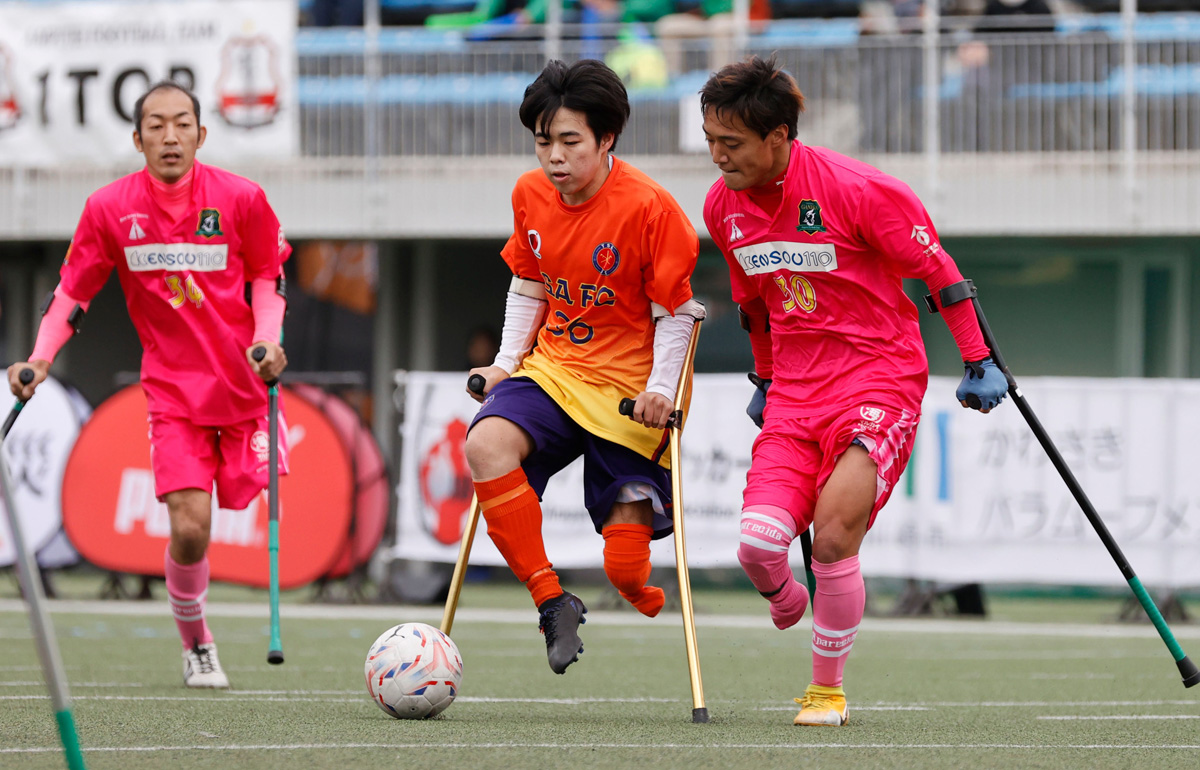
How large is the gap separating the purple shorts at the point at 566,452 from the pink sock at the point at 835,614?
730mm

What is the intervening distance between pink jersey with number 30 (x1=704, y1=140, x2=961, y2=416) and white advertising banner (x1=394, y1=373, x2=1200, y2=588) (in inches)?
259

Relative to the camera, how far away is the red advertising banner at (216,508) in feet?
40.9

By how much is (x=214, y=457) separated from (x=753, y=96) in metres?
2.80

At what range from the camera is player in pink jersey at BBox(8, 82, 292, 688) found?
6.51 m

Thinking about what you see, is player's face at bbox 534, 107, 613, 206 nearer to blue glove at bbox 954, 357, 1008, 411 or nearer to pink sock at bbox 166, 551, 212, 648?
blue glove at bbox 954, 357, 1008, 411

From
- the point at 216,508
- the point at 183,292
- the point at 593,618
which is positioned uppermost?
the point at 183,292

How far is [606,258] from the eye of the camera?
5.62 m

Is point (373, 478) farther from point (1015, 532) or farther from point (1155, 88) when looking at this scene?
point (1155, 88)

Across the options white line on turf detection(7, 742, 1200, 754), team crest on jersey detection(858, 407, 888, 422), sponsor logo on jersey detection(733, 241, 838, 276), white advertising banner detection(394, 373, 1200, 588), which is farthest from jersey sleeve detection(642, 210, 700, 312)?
white advertising banner detection(394, 373, 1200, 588)

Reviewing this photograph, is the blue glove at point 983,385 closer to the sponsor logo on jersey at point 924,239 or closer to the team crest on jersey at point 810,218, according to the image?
the sponsor logo on jersey at point 924,239

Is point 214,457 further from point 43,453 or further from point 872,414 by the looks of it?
point 43,453

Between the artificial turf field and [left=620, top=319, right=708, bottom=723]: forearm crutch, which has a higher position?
[left=620, top=319, right=708, bottom=723]: forearm crutch

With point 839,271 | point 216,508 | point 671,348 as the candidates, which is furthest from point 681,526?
point 216,508

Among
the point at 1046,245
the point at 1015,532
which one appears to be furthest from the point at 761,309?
the point at 1046,245
